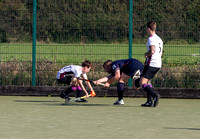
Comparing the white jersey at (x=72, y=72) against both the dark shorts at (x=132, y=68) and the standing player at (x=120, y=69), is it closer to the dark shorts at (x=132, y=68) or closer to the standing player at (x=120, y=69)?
the standing player at (x=120, y=69)

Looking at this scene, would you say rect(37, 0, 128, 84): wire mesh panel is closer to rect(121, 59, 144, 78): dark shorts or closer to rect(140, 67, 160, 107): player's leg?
rect(121, 59, 144, 78): dark shorts

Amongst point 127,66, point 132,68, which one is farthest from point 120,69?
point 132,68

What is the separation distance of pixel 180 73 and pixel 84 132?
18.4 feet

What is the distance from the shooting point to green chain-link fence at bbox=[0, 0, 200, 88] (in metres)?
12.0

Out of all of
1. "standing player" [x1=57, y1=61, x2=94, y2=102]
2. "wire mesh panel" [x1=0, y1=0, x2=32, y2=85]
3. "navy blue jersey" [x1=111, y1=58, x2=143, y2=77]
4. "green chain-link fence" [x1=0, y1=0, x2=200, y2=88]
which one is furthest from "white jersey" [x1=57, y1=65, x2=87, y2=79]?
"wire mesh panel" [x1=0, y1=0, x2=32, y2=85]

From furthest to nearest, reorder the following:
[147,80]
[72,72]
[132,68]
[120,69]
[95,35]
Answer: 1. [95,35]
2. [72,72]
3. [120,69]
4. [132,68]
5. [147,80]

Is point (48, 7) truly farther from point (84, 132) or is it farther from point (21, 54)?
point (84, 132)

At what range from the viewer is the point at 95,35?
1225 cm

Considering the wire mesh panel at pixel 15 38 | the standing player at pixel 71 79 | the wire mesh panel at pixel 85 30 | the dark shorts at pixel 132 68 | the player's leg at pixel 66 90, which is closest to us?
the dark shorts at pixel 132 68

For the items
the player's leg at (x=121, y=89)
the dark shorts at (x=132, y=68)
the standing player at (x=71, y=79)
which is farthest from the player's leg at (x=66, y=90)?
the dark shorts at (x=132, y=68)

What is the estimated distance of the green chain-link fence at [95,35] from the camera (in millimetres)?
11992

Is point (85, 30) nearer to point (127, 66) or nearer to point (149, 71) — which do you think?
point (127, 66)

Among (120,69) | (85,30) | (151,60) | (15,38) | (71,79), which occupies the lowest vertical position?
(71,79)

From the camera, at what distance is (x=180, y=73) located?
12148 millimetres
